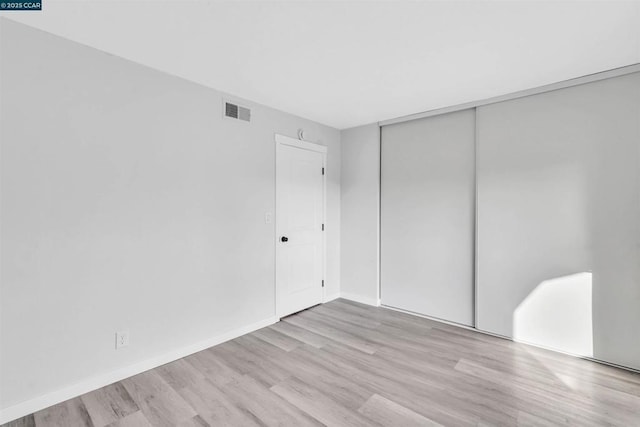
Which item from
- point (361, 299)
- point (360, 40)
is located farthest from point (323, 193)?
point (360, 40)

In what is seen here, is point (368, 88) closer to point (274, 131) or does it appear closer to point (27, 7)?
point (274, 131)

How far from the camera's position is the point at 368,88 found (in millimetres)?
2863

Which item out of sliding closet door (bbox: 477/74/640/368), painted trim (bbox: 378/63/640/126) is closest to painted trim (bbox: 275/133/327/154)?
painted trim (bbox: 378/63/640/126)

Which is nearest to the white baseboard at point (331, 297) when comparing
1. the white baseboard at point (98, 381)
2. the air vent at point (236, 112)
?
the white baseboard at point (98, 381)

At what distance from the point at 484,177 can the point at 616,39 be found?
1408 millimetres

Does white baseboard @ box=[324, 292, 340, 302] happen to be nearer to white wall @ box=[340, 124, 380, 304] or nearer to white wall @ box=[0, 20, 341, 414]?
white wall @ box=[340, 124, 380, 304]

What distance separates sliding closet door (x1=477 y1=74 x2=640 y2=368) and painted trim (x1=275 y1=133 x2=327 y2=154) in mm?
1913

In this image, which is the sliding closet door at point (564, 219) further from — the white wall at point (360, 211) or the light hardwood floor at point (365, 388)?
the white wall at point (360, 211)

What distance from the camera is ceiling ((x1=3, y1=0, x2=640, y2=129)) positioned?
174 cm

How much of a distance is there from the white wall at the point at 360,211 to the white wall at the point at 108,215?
1.62 metres

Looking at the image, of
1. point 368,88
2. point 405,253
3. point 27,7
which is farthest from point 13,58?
point 405,253

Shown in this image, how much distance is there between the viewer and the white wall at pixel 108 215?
1.86 metres

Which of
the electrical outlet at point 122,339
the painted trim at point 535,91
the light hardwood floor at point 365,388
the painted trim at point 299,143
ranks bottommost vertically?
the light hardwood floor at point 365,388

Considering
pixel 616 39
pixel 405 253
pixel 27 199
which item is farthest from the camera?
pixel 405 253
